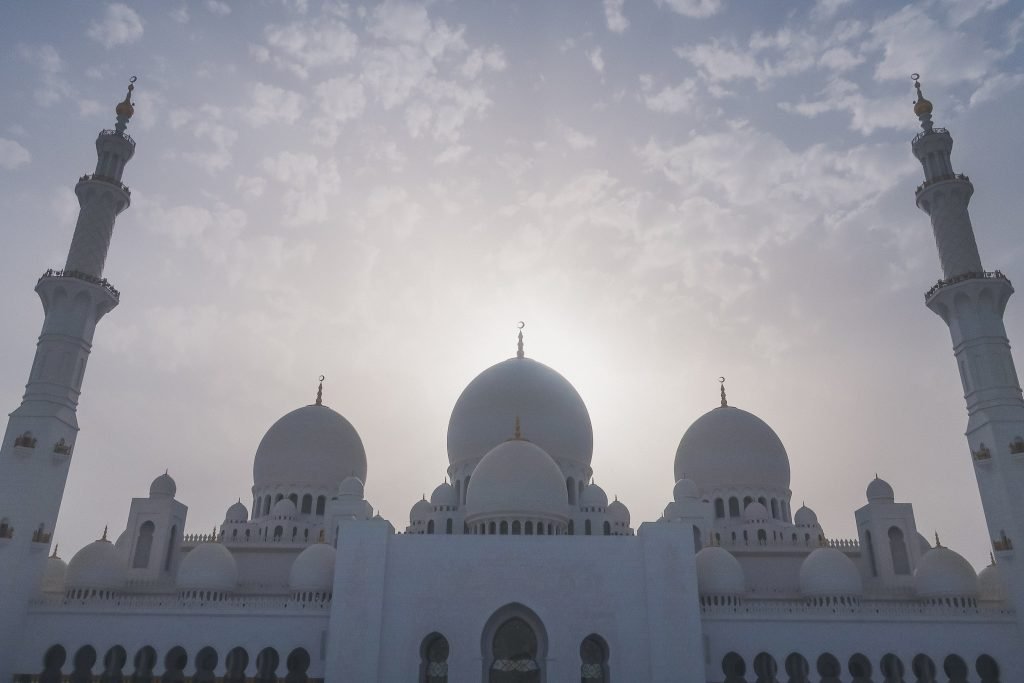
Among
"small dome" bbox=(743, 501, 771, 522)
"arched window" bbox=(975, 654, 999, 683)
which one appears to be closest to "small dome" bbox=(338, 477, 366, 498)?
"small dome" bbox=(743, 501, 771, 522)

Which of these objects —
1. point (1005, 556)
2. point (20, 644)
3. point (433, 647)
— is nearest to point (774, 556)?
point (1005, 556)

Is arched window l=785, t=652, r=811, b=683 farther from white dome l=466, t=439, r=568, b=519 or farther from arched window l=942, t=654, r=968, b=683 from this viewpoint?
white dome l=466, t=439, r=568, b=519

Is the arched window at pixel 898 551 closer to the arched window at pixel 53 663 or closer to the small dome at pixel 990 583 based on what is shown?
the small dome at pixel 990 583

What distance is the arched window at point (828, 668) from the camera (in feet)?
69.3

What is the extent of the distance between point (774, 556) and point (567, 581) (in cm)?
1062

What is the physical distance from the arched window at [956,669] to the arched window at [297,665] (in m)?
18.9

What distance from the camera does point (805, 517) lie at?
29.0 meters

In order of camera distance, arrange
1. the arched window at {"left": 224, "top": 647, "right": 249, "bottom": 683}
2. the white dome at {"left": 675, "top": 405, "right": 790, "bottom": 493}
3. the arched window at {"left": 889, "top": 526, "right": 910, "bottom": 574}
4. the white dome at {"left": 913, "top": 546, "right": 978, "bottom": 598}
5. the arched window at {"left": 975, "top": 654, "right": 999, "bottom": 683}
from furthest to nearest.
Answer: the white dome at {"left": 675, "top": 405, "right": 790, "bottom": 493} → the arched window at {"left": 889, "top": 526, "right": 910, "bottom": 574} → the white dome at {"left": 913, "top": 546, "right": 978, "bottom": 598} → the arched window at {"left": 224, "top": 647, "right": 249, "bottom": 683} → the arched window at {"left": 975, "top": 654, "right": 999, "bottom": 683}

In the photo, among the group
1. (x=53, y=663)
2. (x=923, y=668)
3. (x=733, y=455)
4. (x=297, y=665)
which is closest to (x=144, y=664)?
(x=53, y=663)

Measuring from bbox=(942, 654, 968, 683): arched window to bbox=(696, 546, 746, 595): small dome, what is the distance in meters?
5.92

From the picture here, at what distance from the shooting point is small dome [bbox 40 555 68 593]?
24748 millimetres

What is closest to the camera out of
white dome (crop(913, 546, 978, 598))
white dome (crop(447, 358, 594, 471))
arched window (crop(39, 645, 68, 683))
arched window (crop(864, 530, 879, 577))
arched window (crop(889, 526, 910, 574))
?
arched window (crop(39, 645, 68, 683))

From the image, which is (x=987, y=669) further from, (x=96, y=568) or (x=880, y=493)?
(x=96, y=568)

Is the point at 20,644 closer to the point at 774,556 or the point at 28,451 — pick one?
the point at 28,451
